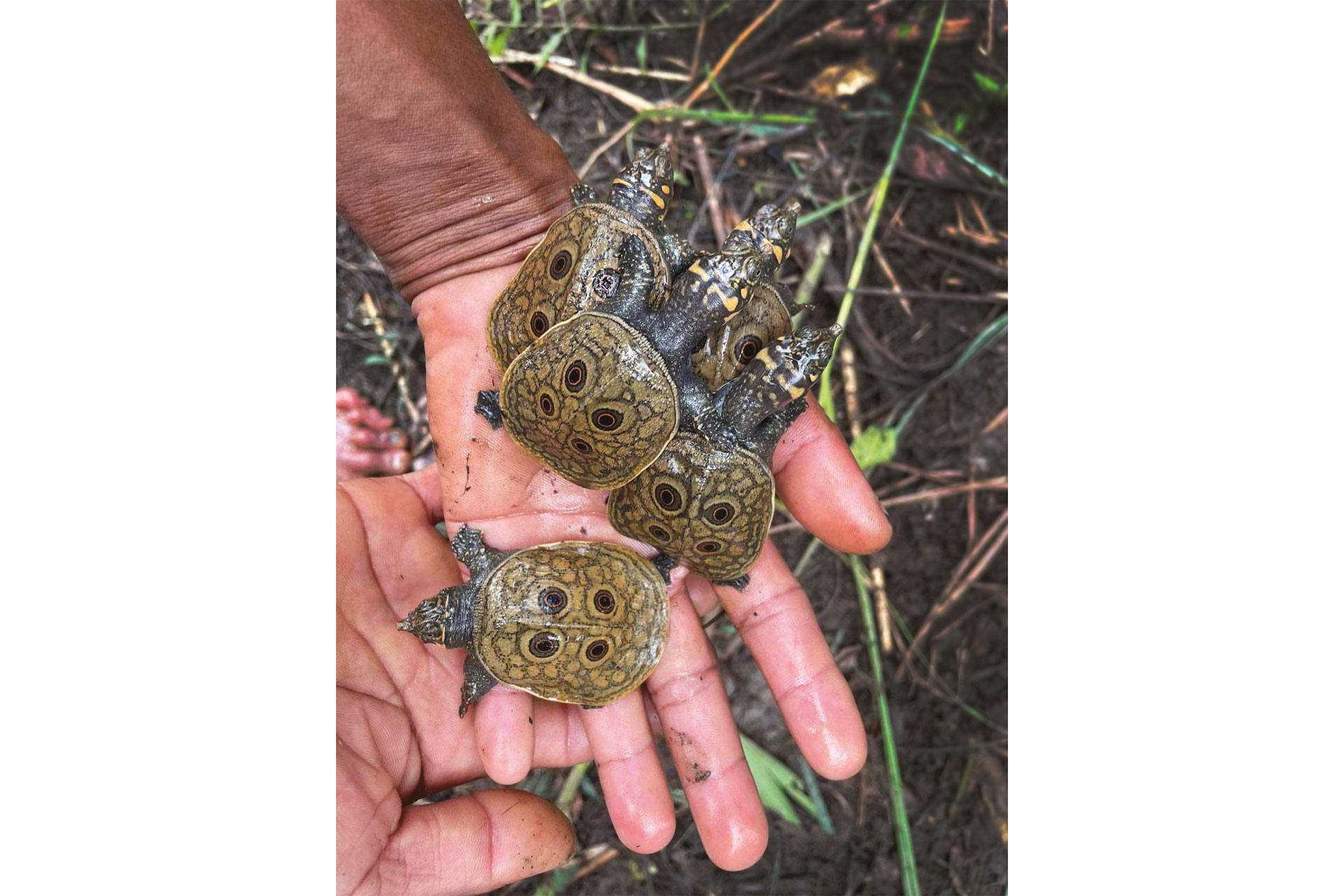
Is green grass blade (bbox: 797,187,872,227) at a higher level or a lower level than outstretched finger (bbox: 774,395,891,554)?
higher

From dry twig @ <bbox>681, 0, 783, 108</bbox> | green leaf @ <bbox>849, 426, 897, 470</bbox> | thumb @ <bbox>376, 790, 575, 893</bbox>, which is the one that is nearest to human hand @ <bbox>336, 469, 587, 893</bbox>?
thumb @ <bbox>376, 790, 575, 893</bbox>

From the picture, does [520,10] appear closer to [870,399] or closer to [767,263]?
[767,263]

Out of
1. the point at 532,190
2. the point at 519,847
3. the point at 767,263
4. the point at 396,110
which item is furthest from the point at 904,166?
the point at 519,847

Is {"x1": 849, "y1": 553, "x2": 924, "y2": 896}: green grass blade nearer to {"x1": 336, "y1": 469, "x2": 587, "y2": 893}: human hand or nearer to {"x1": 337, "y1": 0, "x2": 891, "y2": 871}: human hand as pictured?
{"x1": 337, "y1": 0, "x2": 891, "y2": 871}: human hand

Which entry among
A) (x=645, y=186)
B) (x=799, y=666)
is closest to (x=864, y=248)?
(x=645, y=186)

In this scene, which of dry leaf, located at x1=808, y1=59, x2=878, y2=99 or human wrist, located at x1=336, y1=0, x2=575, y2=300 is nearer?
human wrist, located at x1=336, y1=0, x2=575, y2=300

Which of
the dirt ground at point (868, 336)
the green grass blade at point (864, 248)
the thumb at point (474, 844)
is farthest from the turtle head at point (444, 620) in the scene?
the green grass blade at point (864, 248)

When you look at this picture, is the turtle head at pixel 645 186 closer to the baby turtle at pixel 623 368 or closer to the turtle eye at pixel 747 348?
the baby turtle at pixel 623 368
